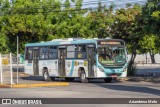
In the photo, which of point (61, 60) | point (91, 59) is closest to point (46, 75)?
point (61, 60)

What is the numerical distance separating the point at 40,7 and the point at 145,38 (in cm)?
1553

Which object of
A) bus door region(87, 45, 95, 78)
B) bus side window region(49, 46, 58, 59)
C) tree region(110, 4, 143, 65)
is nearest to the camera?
bus door region(87, 45, 95, 78)

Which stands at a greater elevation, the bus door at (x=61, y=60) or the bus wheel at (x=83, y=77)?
the bus door at (x=61, y=60)

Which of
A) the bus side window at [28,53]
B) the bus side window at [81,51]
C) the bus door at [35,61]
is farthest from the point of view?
the bus side window at [28,53]

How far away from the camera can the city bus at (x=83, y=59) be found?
29.8 metres

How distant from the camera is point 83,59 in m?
30.6

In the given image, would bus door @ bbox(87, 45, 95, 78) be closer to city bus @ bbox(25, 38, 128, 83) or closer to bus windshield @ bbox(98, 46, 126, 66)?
city bus @ bbox(25, 38, 128, 83)

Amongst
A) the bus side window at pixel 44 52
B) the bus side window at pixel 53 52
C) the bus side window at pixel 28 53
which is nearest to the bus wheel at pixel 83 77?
the bus side window at pixel 53 52

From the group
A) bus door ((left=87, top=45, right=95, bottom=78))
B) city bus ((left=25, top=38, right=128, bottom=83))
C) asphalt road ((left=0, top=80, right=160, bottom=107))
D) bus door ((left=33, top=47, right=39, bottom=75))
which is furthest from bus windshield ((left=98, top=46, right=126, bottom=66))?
bus door ((left=33, top=47, right=39, bottom=75))

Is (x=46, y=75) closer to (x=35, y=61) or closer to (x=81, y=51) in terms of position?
(x=35, y=61)

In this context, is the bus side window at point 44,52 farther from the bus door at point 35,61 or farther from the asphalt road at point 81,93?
the asphalt road at point 81,93

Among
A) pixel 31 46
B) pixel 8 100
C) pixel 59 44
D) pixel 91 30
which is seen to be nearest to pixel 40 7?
pixel 91 30

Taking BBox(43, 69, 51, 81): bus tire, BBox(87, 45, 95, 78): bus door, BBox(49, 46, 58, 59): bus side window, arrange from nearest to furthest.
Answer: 1. BBox(87, 45, 95, 78): bus door
2. BBox(49, 46, 58, 59): bus side window
3. BBox(43, 69, 51, 81): bus tire

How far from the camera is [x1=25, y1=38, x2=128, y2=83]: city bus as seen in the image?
2983cm
